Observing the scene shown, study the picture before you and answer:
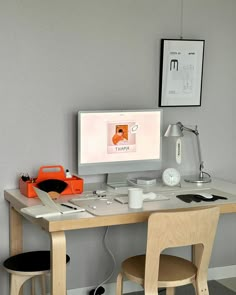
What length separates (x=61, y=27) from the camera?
3.24 metres

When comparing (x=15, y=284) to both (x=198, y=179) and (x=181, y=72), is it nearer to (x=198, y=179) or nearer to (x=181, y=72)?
(x=198, y=179)

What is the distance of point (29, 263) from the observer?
9.43 ft

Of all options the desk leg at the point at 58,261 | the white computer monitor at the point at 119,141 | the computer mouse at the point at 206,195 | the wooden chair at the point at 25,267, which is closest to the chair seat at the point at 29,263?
the wooden chair at the point at 25,267

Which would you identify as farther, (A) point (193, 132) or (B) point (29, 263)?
(A) point (193, 132)

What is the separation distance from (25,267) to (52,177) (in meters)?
0.57

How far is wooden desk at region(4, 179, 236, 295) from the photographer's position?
2557 mm

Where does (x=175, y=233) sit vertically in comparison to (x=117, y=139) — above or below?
below

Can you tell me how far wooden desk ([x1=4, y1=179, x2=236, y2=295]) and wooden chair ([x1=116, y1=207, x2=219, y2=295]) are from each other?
0.70 feet

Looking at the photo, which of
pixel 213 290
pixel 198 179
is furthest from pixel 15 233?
pixel 213 290

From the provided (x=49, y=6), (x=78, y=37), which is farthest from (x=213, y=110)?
(x=49, y=6)

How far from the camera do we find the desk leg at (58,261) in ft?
8.35

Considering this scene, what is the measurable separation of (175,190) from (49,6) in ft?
4.08

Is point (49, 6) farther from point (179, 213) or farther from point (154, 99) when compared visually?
point (179, 213)

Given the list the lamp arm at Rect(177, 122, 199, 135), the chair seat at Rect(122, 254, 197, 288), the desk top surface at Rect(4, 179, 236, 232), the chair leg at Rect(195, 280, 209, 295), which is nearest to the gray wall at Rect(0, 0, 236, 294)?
the lamp arm at Rect(177, 122, 199, 135)
